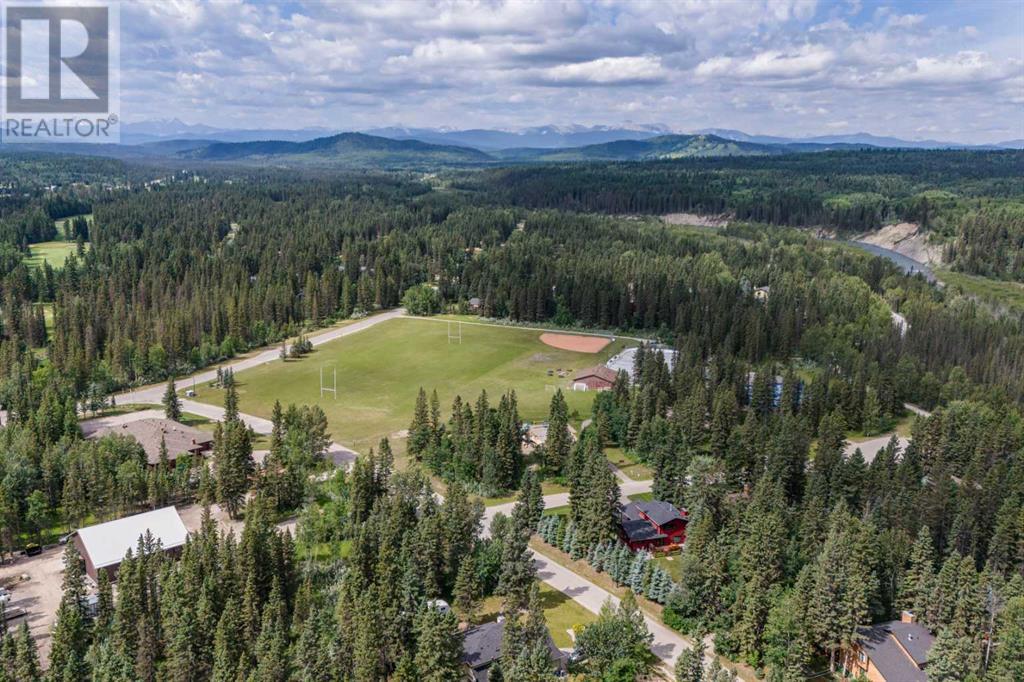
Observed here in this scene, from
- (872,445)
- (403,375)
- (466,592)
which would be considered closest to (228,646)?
(466,592)

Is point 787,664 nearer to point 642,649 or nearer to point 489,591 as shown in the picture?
point 642,649

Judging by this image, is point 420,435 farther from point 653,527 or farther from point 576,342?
point 576,342

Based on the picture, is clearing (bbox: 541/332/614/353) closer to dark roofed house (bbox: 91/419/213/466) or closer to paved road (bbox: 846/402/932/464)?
paved road (bbox: 846/402/932/464)

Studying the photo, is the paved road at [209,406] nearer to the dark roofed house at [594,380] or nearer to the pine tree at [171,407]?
the pine tree at [171,407]

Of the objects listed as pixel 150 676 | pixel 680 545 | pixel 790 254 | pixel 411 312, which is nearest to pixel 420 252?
pixel 411 312

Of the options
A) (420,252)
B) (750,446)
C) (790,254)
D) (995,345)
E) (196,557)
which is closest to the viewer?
(196,557)

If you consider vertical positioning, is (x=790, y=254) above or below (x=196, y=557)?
above
